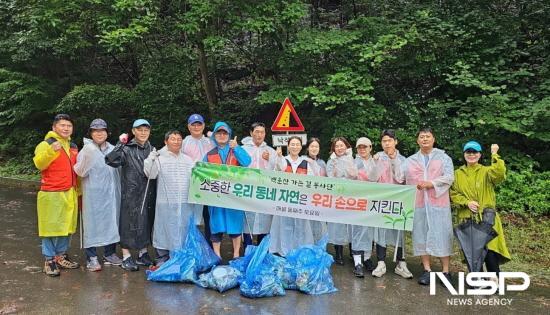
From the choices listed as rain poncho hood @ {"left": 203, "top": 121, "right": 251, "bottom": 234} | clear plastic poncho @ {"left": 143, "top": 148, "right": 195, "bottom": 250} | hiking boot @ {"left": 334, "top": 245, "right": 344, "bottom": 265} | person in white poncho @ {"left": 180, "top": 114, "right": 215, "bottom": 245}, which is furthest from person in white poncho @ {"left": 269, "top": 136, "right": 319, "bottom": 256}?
clear plastic poncho @ {"left": 143, "top": 148, "right": 195, "bottom": 250}

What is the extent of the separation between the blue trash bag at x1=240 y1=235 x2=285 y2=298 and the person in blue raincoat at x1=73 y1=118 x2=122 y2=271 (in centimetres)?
194

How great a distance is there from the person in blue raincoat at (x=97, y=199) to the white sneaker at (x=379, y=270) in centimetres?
330

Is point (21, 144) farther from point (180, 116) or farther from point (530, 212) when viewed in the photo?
point (530, 212)

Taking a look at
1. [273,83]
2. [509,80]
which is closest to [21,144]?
[273,83]

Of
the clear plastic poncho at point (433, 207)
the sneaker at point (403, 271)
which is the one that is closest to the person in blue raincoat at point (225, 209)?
the sneaker at point (403, 271)

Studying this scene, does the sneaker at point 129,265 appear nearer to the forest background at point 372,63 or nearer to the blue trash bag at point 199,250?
the blue trash bag at point 199,250

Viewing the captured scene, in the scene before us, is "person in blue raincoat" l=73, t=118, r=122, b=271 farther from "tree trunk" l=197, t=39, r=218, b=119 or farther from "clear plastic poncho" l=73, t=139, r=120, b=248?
"tree trunk" l=197, t=39, r=218, b=119

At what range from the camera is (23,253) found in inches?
246

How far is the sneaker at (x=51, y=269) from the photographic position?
529 cm

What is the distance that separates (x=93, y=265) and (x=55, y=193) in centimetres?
103

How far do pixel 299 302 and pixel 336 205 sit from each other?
56.3 inches

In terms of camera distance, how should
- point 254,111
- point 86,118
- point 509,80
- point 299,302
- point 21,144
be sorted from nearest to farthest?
point 299,302
point 509,80
point 254,111
point 86,118
point 21,144

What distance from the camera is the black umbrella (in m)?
5.03

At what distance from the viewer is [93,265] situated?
18.2 feet
